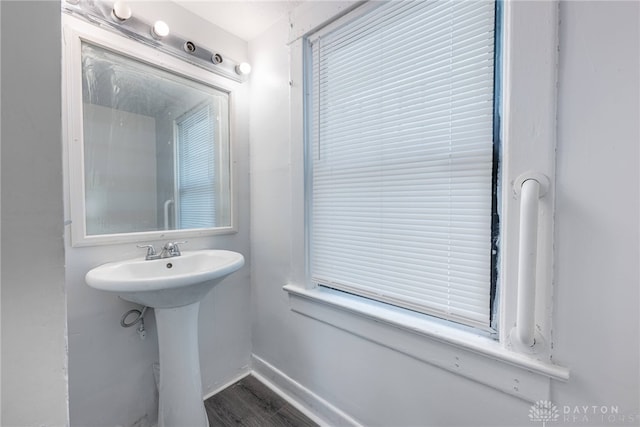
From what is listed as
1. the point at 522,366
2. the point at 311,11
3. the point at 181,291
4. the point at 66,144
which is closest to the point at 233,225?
the point at 181,291

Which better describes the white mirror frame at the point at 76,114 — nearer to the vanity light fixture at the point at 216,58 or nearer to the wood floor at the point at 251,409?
the vanity light fixture at the point at 216,58

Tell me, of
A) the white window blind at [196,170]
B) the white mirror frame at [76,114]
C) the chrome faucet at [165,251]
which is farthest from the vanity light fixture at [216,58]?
the chrome faucet at [165,251]

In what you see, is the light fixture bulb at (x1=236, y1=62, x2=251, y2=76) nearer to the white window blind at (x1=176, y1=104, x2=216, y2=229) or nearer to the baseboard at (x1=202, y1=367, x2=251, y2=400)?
the white window blind at (x1=176, y1=104, x2=216, y2=229)

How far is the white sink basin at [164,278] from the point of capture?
0.85 meters

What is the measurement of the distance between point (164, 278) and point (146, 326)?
0.56 m

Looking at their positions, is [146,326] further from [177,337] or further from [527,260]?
[527,260]

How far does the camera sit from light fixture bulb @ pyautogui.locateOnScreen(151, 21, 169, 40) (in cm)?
115

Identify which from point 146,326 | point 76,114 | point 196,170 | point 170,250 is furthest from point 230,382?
point 76,114

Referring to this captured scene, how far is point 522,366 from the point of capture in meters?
0.73

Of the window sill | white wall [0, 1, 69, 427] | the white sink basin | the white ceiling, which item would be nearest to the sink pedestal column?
the white sink basin

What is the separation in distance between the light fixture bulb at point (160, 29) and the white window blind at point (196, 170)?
0.35 metres

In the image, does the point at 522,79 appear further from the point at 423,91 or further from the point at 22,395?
the point at 22,395

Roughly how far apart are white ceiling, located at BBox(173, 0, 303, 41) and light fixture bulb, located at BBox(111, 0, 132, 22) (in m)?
0.29

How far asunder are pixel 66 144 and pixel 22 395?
3.51ft
